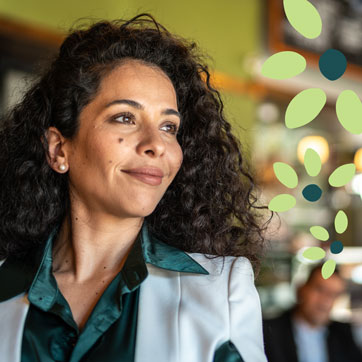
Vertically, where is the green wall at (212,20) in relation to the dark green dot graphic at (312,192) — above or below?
above

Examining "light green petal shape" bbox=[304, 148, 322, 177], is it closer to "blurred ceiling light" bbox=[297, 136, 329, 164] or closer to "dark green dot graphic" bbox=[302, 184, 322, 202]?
"dark green dot graphic" bbox=[302, 184, 322, 202]

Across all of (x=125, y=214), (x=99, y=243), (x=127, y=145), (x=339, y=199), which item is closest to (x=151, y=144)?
(x=127, y=145)

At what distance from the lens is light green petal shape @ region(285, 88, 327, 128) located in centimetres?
101

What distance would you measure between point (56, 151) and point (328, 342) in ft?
6.19

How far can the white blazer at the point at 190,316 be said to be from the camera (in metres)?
1.00

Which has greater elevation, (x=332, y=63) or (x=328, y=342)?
(x=332, y=63)

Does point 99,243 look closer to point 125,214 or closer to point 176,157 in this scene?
point 125,214

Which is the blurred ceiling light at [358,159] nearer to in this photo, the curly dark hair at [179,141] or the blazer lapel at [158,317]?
the curly dark hair at [179,141]

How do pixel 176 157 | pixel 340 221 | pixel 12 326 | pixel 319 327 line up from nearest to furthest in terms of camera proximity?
pixel 340 221 → pixel 12 326 → pixel 176 157 → pixel 319 327

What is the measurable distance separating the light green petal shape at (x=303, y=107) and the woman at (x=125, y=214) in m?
0.27

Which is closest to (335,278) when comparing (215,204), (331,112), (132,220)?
(215,204)

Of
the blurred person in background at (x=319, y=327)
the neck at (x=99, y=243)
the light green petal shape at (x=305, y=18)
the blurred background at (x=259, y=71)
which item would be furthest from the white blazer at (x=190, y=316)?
the blurred background at (x=259, y=71)

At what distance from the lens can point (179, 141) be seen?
4.42ft

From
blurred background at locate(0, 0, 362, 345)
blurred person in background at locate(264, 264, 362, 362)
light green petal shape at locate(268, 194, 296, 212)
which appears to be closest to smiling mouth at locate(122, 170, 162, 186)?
light green petal shape at locate(268, 194, 296, 212)
